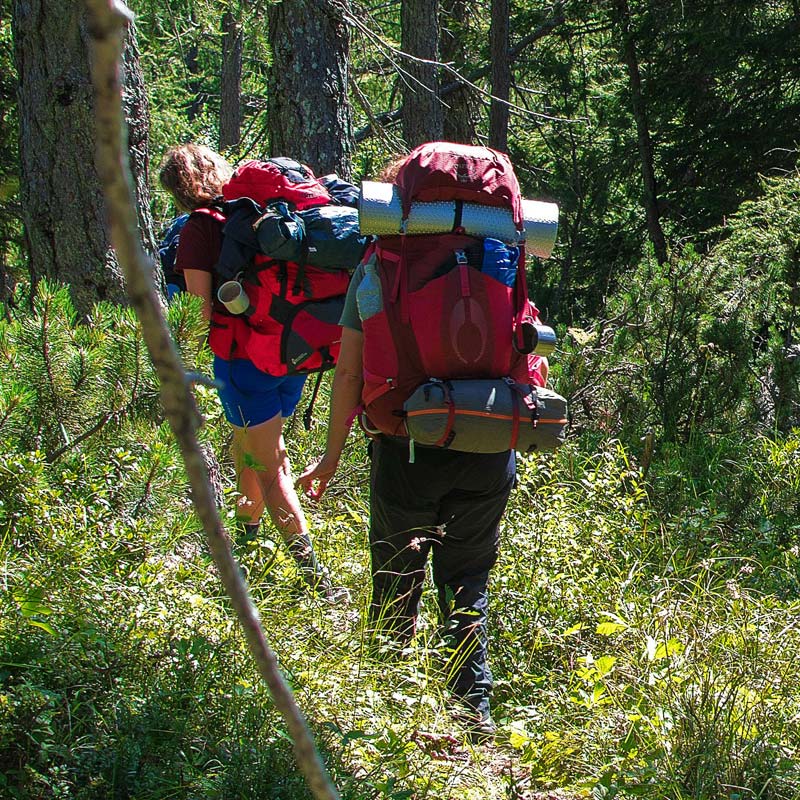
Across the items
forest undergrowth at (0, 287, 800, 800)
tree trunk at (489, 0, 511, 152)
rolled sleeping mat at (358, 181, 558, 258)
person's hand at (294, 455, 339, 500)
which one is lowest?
forest undergrowth at (0, 287, 800, 800)

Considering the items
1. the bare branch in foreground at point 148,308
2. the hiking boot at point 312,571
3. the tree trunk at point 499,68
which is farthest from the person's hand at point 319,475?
the tree trunk at point 499,68

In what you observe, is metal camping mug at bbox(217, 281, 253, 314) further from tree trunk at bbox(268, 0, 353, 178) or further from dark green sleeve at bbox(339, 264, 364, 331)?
tree trunk at bbox(268, 0, 353, 178)

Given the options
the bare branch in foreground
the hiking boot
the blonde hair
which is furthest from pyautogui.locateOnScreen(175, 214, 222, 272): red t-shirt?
the bare branch in foreground

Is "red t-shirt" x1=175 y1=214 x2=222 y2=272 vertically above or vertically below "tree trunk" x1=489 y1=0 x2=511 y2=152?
below

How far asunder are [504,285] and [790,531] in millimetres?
2828

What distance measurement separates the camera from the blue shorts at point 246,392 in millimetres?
4008

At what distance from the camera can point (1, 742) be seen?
2283 millimetres

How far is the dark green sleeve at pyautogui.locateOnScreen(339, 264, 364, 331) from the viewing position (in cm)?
308

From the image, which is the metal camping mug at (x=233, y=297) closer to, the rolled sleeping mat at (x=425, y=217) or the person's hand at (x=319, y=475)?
the person's hand at (x=319, y=475)

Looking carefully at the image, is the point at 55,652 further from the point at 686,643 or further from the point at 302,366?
the point at 686,643

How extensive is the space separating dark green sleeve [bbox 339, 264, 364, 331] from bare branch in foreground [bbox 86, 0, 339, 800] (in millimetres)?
2341

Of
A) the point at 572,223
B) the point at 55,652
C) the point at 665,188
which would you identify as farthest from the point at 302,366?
the point at 572,223

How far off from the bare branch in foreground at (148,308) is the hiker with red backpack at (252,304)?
9.55 ft

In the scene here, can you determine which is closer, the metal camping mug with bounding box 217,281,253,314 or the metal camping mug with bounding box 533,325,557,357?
the metal camping mug with bounding box 533,325,557,357
